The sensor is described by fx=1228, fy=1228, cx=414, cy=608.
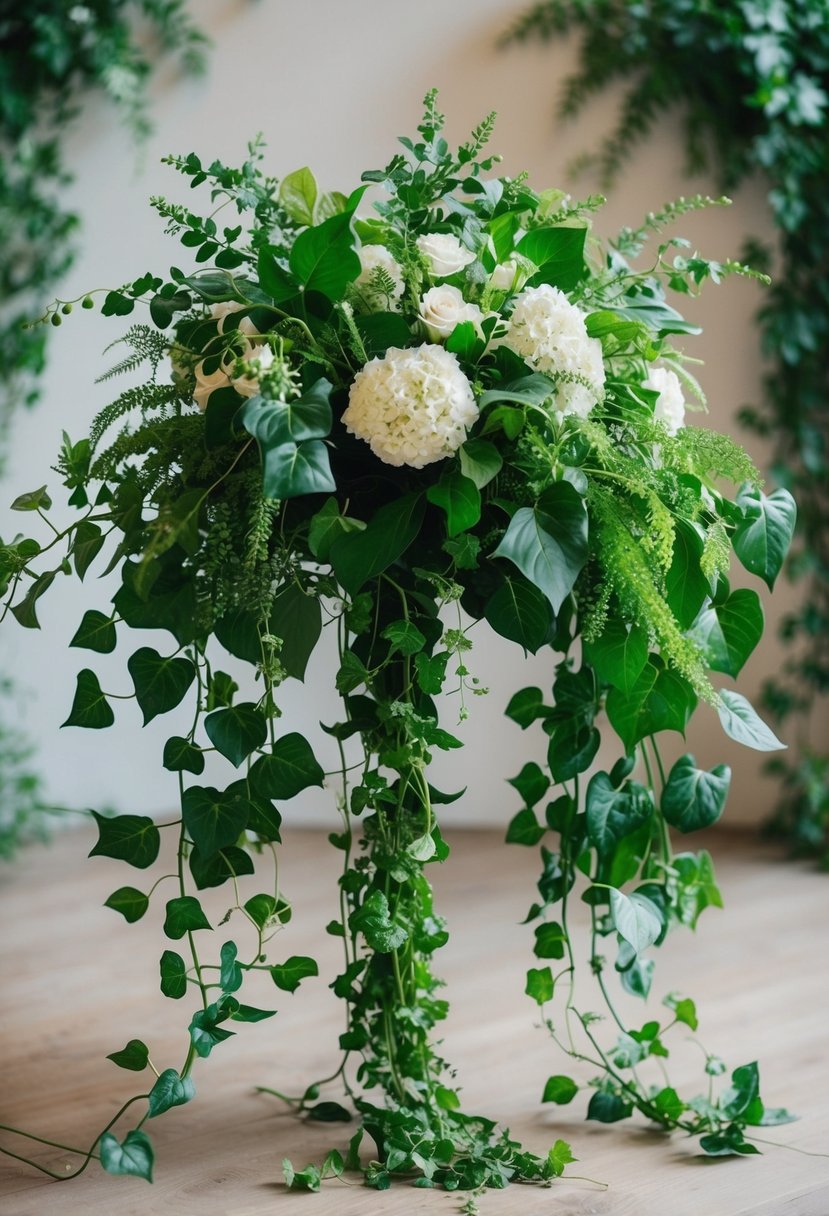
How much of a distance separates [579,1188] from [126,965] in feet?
3.56

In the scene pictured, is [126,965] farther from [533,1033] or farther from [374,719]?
[374,719]

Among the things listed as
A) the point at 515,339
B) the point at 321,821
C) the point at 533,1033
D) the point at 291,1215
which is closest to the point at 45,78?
the point at 321,821

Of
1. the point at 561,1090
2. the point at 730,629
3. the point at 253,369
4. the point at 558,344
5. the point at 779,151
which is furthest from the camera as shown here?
the point at 779,151

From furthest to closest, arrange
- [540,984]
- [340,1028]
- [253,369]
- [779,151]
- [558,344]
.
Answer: [779,151], [340,1028], [540,984], [558,344], [253,369]

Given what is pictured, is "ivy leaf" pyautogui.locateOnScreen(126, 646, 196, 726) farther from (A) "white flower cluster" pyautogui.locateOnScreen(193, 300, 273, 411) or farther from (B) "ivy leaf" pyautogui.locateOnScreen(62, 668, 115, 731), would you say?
(A) "white flower cluster" pyautogui.locateOnScreen(193, 300, 273, 411)

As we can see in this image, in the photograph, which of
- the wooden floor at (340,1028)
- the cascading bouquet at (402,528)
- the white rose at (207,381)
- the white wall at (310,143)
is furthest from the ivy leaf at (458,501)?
the white wall at (310,143)

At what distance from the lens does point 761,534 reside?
1.27 m

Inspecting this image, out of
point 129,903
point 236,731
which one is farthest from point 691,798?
point 129,903

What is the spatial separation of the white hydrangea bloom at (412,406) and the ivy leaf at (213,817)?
0.38 m

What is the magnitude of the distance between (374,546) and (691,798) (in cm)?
49

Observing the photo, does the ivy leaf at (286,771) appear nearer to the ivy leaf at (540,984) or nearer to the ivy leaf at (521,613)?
the ivy leaf at (521,613)

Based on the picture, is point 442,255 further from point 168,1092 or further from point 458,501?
point 168,1092

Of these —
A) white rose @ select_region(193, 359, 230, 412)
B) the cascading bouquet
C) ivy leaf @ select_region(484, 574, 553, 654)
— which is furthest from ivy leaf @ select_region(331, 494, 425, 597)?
white rose @ select_region(193, 359, 230, 412)

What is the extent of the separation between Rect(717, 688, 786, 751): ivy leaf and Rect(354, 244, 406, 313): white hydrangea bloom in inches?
21.3
